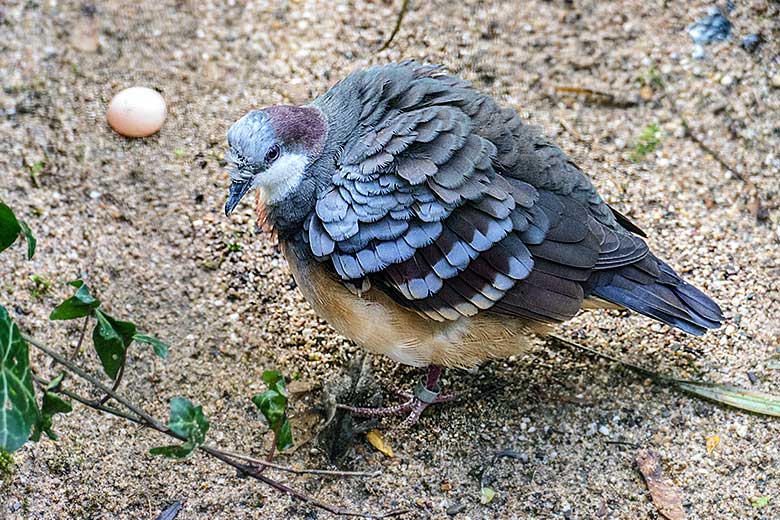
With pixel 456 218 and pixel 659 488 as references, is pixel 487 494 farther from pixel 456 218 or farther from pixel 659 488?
pixel 456 218

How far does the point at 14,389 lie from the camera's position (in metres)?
2.43

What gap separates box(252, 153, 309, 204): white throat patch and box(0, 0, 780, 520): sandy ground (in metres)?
0.78

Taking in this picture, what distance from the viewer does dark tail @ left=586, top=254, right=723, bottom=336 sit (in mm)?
3490

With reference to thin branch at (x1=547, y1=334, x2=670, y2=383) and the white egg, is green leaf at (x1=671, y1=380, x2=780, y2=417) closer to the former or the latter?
thin branch at (x1=547, y1=334, x2=670, y2=383)

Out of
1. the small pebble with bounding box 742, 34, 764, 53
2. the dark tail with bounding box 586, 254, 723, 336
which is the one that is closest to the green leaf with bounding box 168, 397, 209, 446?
the dark tail with bounding box 586, 254, 723, 336

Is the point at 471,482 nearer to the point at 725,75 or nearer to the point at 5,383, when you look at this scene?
the point at 5,383

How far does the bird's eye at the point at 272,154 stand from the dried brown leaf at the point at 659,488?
1881 mm

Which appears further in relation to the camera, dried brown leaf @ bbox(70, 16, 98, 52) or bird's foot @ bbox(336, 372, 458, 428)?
dried brown leaf @ bbox(70, 16, 98, 52)

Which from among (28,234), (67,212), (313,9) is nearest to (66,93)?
(67,212)

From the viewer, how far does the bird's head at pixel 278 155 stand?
339 centimetres

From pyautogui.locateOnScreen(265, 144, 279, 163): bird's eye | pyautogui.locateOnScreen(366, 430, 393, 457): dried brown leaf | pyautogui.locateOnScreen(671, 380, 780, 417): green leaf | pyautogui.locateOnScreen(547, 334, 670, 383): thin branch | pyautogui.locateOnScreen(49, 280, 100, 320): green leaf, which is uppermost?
pyautogui.locateOnScreen(265, 144, 279, 163): bird's eye

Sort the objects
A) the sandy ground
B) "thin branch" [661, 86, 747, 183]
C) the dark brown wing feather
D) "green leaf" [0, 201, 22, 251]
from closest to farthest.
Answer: "green leaf" [0, 201, 22, 251] → the dark brown wing feather → the sandy ground → "thin branch" [661, 86, 747, 183]

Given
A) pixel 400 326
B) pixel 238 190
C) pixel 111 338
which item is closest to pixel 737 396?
pixel 400 326

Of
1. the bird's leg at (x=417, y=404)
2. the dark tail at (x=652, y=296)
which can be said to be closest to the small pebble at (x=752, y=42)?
the dark tail at (x=652, y=296)
